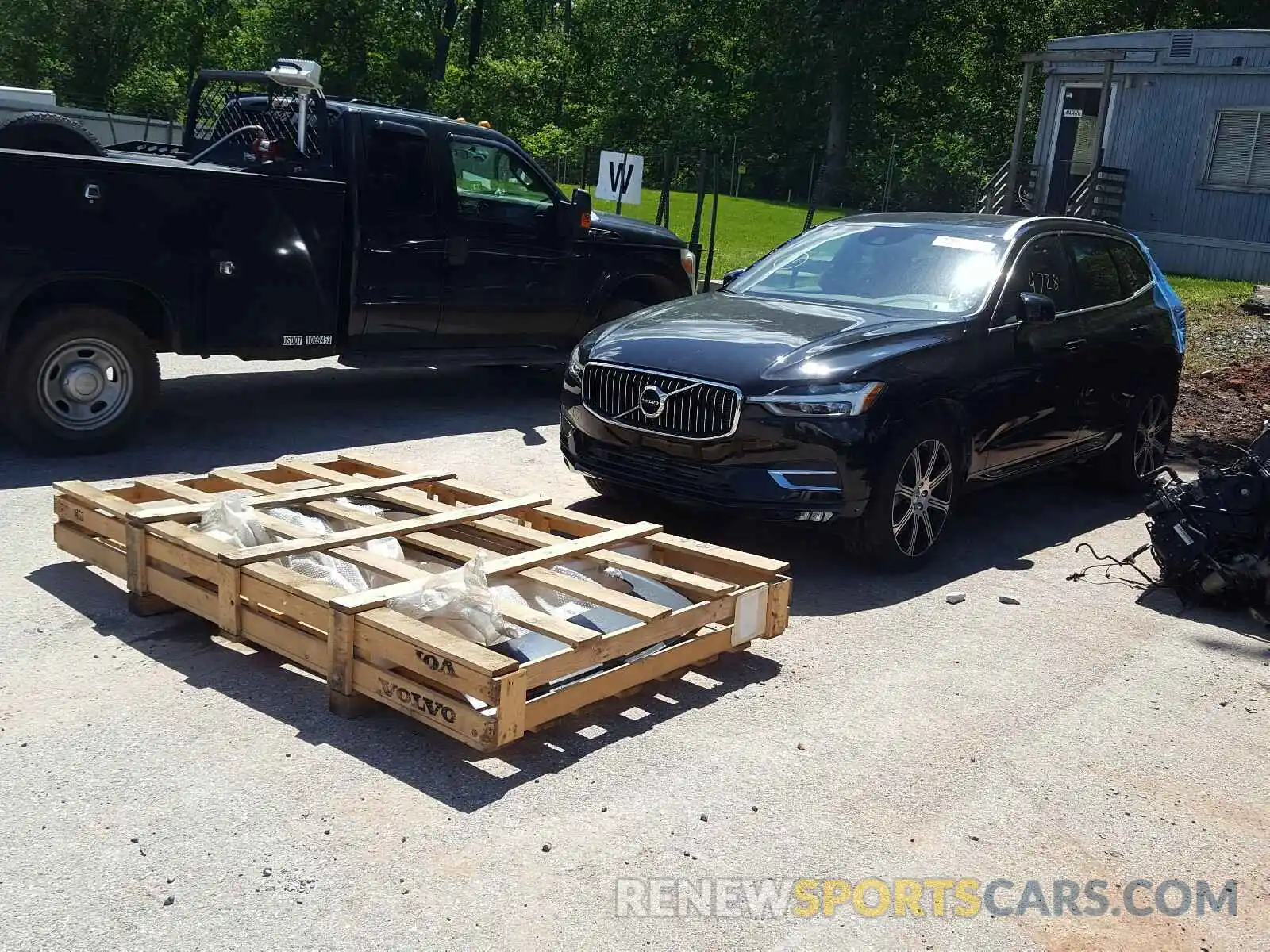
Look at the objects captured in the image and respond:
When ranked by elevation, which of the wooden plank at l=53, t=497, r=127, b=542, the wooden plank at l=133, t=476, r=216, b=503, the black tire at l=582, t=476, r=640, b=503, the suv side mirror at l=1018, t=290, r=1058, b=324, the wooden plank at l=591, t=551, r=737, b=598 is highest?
the suv side mirror at l=1018, t=290, r=1058, b=324

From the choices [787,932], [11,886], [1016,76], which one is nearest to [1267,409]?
[787,932]

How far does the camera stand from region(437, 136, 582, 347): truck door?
9719 mm

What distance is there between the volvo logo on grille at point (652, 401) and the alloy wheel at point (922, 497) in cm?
127

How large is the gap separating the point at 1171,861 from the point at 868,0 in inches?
1697

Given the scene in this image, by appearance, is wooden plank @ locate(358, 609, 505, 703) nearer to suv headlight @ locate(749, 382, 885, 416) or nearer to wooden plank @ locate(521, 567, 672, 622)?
wooden plank @ locate(521, 567, 672, 622)

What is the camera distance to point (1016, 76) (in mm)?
46906

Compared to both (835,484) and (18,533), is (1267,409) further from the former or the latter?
(18,533)

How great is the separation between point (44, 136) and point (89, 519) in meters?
3.36

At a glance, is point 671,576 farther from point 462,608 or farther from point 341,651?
point 341,651

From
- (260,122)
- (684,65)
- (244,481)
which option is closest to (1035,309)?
(244,481)

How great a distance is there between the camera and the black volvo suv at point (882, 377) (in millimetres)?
6449

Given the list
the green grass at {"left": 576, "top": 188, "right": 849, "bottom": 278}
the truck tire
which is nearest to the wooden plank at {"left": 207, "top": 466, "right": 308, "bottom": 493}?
the truck tire

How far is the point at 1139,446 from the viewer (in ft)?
29.2

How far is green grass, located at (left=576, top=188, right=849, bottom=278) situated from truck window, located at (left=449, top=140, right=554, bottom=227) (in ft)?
29.5
